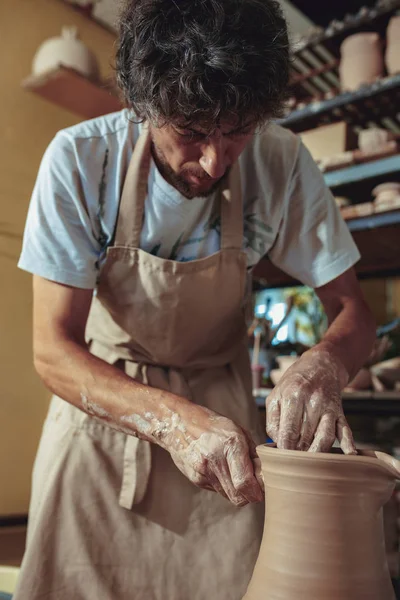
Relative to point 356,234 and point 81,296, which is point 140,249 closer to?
point 81,296

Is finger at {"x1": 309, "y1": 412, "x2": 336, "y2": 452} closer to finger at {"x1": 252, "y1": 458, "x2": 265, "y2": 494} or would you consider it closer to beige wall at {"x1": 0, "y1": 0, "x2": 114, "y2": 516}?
finger at {"x1": 252, "y1": 458, "x2": 265, "y2": 494}

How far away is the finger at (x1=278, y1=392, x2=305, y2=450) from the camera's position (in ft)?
3.20

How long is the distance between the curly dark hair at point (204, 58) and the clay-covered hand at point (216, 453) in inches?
20.4

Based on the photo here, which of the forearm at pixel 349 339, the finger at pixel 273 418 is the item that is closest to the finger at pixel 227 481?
the finger at pixel 273 418

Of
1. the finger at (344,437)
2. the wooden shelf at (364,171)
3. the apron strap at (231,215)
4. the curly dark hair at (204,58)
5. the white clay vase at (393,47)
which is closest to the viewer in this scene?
the finger at (344,437)

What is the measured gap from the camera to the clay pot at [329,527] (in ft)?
2.61

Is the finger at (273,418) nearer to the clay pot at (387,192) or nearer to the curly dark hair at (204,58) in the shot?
the curly dark hair at (204,58)

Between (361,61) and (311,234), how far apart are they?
1.75 meters

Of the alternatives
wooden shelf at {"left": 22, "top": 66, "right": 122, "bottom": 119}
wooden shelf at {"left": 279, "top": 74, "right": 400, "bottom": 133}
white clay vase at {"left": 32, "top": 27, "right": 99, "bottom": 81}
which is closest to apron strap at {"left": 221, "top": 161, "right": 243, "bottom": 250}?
wooden shelf at {"left": 279, "top": 74, "right": 400, "bottom": 133}

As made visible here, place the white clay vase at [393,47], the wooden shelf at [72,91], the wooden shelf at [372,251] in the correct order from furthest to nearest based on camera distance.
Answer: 1. the wooden shelf at [72,91]
2. the white clay vase at [393,47]
3. the wooden shelf at [372,251]

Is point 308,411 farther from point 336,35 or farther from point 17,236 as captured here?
point 17,236

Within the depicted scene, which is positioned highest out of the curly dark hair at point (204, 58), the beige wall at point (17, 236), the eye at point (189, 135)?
the curly dark hair at point (204, 58)

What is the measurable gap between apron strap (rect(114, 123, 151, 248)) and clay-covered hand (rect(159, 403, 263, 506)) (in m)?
0.44

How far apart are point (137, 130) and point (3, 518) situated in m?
2.75
